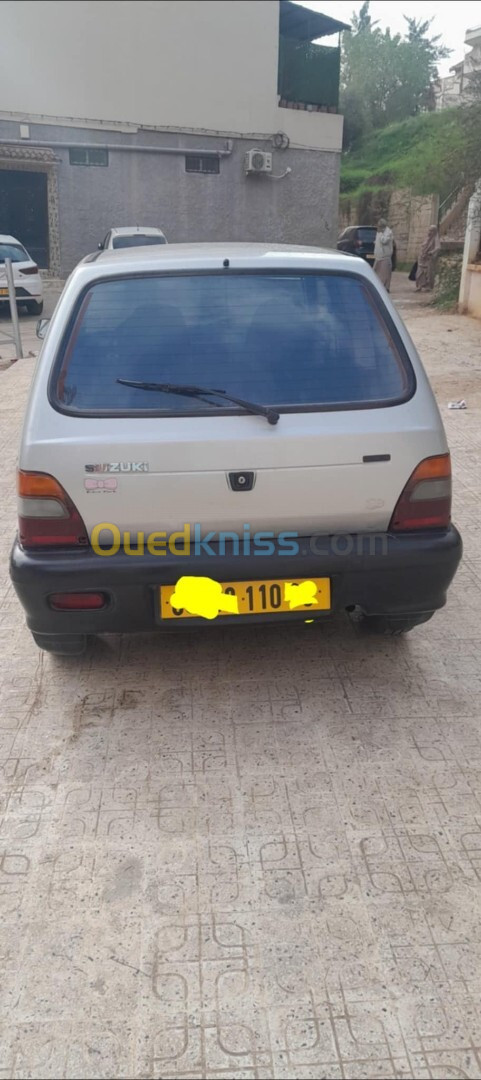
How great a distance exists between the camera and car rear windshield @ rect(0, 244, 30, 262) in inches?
570

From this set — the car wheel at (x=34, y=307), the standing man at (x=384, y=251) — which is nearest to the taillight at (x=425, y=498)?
the car wheel at (x=34, y=307)

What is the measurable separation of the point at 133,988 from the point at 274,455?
1602mm

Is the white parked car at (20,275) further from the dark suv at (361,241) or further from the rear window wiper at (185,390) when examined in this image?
the rear window wiper at (185,390)

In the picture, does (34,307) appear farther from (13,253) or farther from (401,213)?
(401,213)

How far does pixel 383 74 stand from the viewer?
116ft

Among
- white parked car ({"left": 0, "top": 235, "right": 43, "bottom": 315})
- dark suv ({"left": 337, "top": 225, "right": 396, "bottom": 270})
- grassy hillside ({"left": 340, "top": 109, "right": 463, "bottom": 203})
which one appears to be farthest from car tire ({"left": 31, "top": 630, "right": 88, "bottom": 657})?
grassy hillside ({"left": 340, "top": 109, "right": 463, "bottom": 203})

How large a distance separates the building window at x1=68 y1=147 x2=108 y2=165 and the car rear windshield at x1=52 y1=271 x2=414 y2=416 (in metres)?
19.9

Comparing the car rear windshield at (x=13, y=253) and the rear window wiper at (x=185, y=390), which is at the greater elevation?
the car rear windshield at (x=13, y=253)

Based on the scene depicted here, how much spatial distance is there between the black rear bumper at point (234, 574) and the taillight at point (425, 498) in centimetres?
5

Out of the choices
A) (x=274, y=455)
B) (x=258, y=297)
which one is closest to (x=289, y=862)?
(x=274, y=455)

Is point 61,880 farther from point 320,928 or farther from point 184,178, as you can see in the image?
point 184,178

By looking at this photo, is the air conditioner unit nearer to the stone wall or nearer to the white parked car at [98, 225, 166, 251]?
the stone wall

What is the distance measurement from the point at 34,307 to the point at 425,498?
556 inches

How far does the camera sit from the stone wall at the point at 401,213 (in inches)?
1009
